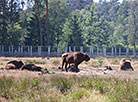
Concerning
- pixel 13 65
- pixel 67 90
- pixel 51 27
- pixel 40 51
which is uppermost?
pixel 51 27

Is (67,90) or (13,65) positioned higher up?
(13,65)

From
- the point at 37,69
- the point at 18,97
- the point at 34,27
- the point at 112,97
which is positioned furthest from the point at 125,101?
the point at 34,27

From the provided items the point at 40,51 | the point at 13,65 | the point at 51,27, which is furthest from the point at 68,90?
the point at 51,27

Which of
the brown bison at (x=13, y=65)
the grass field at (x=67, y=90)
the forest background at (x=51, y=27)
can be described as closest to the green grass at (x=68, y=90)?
the grass field at (x=67, y=90)

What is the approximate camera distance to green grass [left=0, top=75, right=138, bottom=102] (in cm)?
902

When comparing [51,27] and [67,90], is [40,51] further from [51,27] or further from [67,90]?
[67,90]

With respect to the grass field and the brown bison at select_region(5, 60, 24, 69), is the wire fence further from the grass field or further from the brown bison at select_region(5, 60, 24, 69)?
the grass field

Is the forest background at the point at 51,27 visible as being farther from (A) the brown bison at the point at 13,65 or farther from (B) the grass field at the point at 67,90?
(B) the grass field at the point at 67,90

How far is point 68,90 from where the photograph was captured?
33.1 feet

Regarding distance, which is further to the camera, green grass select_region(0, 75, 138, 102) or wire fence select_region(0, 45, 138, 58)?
wire fence select_region(0, 45, 138, 58)

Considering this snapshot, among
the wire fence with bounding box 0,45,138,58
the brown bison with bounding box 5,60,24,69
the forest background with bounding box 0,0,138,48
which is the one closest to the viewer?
the brown bison with bounding box 5,60,24,69

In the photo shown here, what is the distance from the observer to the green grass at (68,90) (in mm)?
9023

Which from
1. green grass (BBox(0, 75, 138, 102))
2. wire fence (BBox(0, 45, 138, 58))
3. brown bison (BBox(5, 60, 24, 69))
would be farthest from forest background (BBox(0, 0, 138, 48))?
green grass (BBox(0, 75, 138, 102))

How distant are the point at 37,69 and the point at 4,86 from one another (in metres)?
8.23
